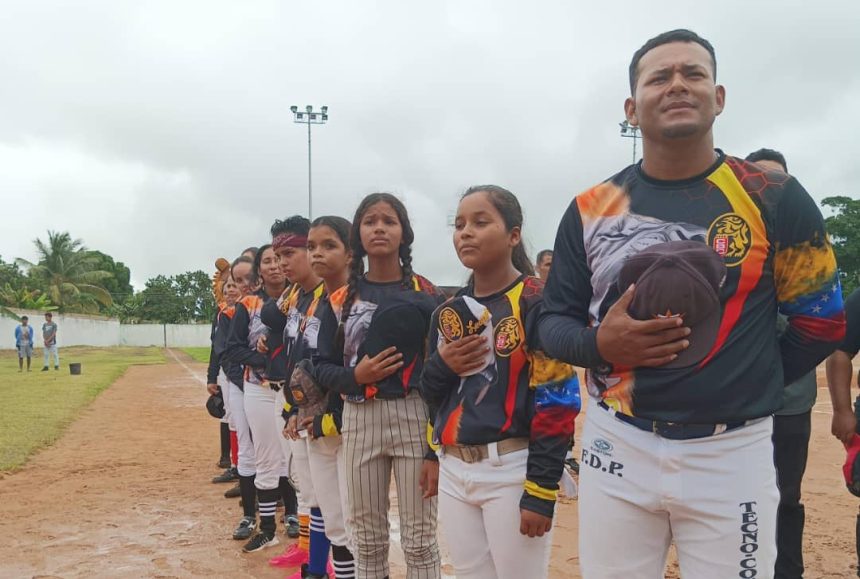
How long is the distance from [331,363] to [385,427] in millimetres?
498

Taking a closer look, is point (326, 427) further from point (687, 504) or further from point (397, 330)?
point (687, 504)

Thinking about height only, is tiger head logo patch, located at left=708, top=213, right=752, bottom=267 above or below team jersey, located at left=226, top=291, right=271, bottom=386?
above

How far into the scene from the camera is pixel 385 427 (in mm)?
3084

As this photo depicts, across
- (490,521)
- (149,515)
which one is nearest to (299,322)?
(490,521)

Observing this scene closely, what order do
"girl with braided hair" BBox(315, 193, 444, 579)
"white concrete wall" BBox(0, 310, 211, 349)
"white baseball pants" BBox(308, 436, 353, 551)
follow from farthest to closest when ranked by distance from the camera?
"white concrete wall" BBox(0, 310, 211, 349), "white baseball pants" BBox(308, 436, 353, 551), "girl with braided hair" BBox(315, 193, 444, 579)

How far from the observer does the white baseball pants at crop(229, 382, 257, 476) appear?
527 cm

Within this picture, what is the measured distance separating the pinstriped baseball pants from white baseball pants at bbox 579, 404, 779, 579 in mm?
1342

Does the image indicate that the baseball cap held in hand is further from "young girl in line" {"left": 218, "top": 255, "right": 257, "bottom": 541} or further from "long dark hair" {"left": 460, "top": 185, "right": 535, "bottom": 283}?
"young girl in line" {"left": 218, "top": 255, "right": 257, "bottom": 541}

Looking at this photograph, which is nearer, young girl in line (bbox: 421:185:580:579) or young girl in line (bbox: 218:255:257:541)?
young girl in line (bbox: 421:185:580:579)

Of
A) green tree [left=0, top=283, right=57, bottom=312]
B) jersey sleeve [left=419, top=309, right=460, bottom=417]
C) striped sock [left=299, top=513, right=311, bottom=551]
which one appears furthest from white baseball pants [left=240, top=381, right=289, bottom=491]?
green tree [left=0, top=283, right=57, bottom=312]

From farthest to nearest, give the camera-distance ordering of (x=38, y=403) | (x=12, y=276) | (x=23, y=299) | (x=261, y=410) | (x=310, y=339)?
(x=12, y=276) < (x=23, y=299) < (x=38, y=403) < (x=261, y=410) < (x=310, y=339)

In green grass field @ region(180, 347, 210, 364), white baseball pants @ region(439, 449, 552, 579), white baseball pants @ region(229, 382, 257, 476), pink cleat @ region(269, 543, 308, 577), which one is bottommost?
green grass field @ region(180, 347, 210, 364)

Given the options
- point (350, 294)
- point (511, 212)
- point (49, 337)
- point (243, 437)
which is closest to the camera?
point (511, 212)

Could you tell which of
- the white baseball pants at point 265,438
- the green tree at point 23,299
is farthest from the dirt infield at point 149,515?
the green tree at point 23,299
